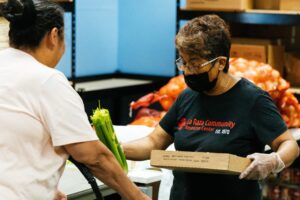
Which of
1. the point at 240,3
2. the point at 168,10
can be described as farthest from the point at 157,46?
the point at 240,3

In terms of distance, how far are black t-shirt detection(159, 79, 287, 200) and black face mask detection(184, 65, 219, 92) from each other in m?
0.05

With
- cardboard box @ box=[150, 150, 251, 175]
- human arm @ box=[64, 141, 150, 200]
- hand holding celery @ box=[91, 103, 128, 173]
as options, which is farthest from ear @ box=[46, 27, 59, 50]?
hand holding celery @ box=[91, 103, 128, 173]

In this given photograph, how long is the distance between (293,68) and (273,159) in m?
2.60

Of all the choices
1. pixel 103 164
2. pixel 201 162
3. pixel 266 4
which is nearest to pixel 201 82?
pixel 201 162

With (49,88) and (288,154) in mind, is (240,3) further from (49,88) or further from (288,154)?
(49,88)

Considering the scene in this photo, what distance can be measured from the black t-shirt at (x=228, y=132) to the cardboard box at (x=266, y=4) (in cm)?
234

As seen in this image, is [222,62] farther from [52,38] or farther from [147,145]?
[52,38]

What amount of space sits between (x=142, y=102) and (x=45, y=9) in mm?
2274

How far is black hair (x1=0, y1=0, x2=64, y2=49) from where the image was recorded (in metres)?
2.22

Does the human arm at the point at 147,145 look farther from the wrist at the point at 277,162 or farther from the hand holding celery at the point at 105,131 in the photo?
the wrist at the point at 277,162

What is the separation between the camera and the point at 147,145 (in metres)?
3.00

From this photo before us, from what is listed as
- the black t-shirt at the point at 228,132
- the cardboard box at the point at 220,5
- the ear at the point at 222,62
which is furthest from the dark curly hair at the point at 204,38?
the cardboard box at the point at 220,5

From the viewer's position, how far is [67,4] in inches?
177

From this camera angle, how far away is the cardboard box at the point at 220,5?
15.8 feet
